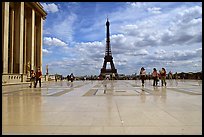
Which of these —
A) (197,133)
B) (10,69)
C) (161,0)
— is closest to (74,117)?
(197,133)

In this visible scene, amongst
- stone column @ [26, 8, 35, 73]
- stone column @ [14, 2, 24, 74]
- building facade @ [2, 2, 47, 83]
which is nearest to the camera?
building facade @ [2, 2, 47, 83]

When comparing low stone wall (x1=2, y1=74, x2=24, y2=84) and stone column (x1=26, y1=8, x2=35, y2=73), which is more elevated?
stone column (x1=26, y1=8, x2=35, y2=73)

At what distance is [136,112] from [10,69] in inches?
1564

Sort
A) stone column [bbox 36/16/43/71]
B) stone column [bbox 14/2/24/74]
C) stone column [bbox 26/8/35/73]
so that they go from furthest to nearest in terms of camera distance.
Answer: stone column [bbox 36/16/43/71], stone column [bbox 26/8/35/73], stone column [bbox 14/2/24/74]

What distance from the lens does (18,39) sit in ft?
144

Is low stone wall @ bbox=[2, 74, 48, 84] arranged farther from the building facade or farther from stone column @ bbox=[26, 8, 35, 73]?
stone column @ bbox=[26, 8, 35, 73]

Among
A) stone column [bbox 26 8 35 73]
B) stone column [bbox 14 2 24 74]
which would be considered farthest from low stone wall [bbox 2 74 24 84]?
stone column [bbox 26 8 35 73]

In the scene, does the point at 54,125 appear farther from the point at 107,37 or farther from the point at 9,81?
the point at 107,37

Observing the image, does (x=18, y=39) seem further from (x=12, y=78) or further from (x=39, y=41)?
(x=39, y=41)

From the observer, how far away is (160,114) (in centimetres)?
691

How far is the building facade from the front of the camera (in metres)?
35.2

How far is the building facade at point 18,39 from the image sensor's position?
3522 centimetres

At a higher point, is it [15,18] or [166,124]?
[15,18]

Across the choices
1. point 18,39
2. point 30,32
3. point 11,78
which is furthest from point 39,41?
point 11,78
